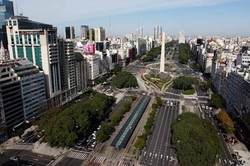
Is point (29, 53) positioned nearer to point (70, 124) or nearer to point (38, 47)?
point (38, 47)

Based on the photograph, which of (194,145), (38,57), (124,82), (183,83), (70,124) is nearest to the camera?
(194,145)

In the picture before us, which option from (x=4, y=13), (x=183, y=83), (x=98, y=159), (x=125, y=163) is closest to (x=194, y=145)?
(x=125, y=163)

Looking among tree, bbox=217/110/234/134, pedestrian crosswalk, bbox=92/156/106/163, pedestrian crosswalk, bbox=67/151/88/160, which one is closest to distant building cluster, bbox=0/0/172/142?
pedestrian crosswalk, bbox=67/151/88/160

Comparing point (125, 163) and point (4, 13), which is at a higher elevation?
point (4, 13)

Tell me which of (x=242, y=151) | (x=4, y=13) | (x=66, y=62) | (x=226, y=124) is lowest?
(x=242, y=151)

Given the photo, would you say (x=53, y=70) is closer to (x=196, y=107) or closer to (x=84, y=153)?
(x=84, y=153)

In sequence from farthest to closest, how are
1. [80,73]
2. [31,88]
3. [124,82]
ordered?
[124,82] → [80,73] → [31,88]

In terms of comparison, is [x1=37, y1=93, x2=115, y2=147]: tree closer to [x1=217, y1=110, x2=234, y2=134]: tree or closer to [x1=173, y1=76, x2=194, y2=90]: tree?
[x1=217, y1=110, x2=234, y2=134]: tree
